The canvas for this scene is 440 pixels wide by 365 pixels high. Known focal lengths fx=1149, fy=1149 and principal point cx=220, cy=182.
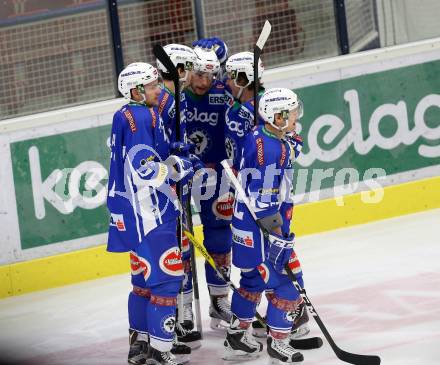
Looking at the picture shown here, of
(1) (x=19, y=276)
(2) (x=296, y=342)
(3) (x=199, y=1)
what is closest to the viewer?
(2) (x=296, y=342)

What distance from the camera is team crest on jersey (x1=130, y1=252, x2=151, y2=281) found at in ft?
16.5

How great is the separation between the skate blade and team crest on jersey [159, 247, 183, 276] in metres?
0.91

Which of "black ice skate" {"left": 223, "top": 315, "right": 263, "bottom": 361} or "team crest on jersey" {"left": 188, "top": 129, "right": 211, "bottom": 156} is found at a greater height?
"team crest on jersey" {"left": 188, "top": 129, "right": 211, "bottom": 156}

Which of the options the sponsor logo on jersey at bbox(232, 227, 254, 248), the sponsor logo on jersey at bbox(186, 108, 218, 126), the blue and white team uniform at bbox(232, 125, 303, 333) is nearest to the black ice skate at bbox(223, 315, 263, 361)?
the blue and white team uniform at bbox(232, 125, 303, 333)

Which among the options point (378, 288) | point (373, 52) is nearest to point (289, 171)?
point (378, 288)

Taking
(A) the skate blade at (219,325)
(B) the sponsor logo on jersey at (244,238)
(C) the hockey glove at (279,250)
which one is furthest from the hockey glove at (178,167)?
(A) the skate blade at (219,325)

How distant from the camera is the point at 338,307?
5992 millimetres

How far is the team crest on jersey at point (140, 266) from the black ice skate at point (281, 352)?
620 millimetres

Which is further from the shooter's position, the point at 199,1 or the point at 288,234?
the point at 199,1

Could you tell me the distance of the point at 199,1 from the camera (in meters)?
7.70

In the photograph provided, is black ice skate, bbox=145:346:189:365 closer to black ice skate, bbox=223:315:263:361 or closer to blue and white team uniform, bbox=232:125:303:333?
black ice skate, bbox=223:315:263:361

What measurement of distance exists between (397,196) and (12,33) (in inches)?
110

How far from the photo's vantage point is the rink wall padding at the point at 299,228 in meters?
7.22

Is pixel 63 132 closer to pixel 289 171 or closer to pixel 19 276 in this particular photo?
pixel 19 276
